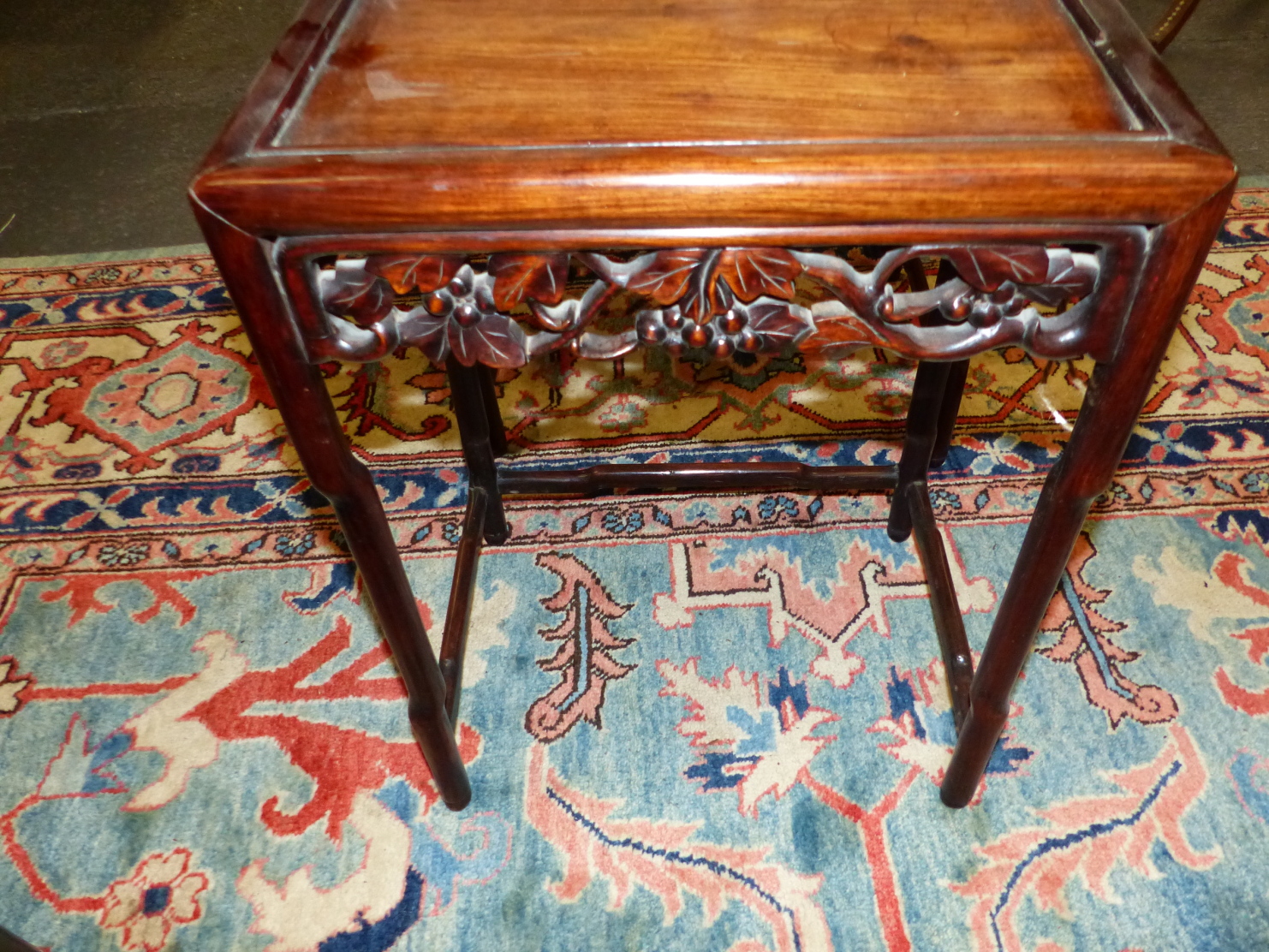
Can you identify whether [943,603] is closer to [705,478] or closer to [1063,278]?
[705,478]

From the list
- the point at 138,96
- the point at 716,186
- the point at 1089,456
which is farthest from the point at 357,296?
the point at 138,96

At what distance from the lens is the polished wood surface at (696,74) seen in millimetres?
608

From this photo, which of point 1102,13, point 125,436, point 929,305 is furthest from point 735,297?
point 125,436

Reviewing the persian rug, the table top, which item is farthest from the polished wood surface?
the persian rug

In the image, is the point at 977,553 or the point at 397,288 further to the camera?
the point at 977,553

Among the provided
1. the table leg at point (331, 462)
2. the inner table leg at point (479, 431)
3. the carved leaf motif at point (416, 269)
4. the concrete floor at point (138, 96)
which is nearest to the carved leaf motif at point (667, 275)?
the carved leaf motif at point (416, 269)

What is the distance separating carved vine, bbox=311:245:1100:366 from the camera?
1.99ft

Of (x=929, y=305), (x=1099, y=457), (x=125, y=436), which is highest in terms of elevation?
(x=929, y=305)

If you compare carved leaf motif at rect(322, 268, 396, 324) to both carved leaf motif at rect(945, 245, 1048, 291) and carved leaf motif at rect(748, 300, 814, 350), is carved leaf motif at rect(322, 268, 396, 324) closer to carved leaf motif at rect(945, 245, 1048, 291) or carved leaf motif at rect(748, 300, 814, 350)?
carved leaf motif at rect(748, 300, 814, 350)

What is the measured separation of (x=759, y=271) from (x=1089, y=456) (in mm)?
293

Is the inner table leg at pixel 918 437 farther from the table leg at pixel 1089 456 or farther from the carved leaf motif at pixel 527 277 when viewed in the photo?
the carved leaf motif at pixel 527 277

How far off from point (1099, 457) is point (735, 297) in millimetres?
300

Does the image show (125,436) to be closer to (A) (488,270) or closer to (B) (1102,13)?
(A) (488,270)

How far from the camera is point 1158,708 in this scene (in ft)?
3.71
